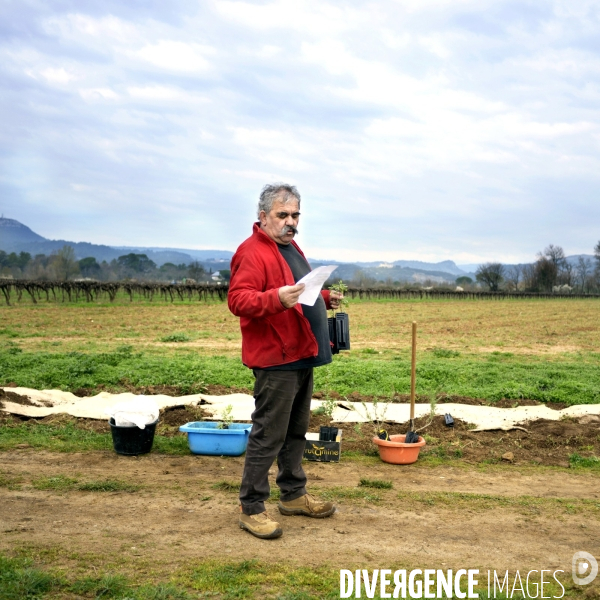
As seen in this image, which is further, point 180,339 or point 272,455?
point 180,339

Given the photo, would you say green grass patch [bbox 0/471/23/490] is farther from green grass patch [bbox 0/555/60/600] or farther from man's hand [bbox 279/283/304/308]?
man's hand [bbox 279/283/304/308]

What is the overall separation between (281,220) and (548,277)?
107 m

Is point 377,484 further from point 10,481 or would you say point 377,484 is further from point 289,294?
point 10,481

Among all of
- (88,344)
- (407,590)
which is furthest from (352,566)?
(88,344)

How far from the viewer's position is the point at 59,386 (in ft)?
28.0

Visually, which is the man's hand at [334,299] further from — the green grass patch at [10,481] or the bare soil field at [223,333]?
the bare soil field at [223,333]

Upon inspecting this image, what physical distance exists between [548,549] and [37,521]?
Result: 10.2 ft

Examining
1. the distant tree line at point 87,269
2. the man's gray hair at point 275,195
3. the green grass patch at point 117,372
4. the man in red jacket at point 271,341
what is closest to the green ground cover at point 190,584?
the man in red jacket at point 271,341

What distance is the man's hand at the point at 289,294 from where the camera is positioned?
11.0ft

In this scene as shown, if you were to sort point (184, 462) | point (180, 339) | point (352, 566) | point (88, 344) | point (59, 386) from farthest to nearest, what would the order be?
point (180, 339)
point (88, 344)
point (59, 386)
point (184, 462)
point (352, 566)

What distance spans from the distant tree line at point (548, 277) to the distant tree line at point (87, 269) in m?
43.5

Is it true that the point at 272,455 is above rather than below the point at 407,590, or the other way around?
above

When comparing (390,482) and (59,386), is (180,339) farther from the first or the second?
(390,482)

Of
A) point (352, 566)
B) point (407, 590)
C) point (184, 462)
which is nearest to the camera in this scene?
point (407, 590)
